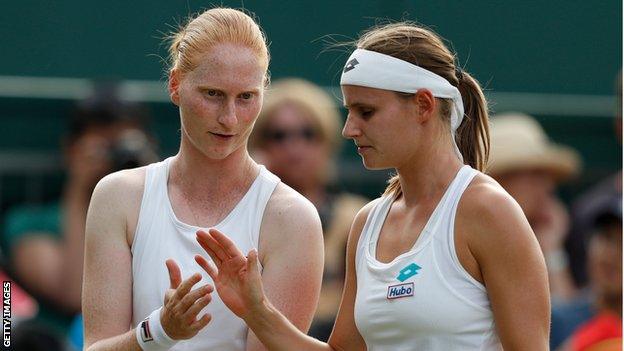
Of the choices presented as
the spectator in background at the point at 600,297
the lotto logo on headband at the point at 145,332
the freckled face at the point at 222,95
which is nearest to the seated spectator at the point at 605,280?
the spectator in background at the point at 600,297

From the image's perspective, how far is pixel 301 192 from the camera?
675 cm

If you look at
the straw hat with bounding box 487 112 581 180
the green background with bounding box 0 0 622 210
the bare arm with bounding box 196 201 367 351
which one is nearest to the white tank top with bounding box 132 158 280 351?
the bare arm with bounding box 196 201 367 351

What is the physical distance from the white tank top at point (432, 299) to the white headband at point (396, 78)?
249 mm

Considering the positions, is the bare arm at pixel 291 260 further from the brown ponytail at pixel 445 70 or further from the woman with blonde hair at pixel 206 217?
the brown ponytail at pixel 445 70

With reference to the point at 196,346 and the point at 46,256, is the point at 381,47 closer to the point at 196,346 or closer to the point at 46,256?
the point at 196,346

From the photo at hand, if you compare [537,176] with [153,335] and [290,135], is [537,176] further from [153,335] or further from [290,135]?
[153,335]

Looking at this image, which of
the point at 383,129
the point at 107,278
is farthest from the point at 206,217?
the point at 383,129

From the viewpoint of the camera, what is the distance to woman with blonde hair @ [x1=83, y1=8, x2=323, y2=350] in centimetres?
422

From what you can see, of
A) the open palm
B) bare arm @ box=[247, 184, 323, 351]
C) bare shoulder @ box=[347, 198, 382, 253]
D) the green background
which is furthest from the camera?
the green background

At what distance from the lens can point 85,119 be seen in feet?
22.8

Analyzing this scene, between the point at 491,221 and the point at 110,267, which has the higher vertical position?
the point at 491,221

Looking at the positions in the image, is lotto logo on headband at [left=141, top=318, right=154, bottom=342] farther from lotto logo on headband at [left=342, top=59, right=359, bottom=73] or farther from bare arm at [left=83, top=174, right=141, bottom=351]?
lotto logo on headband at [left=342, top=59, right=359, bottom=73]

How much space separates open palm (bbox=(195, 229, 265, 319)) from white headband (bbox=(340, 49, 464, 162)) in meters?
A: 0.65

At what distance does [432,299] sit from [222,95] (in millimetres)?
940
